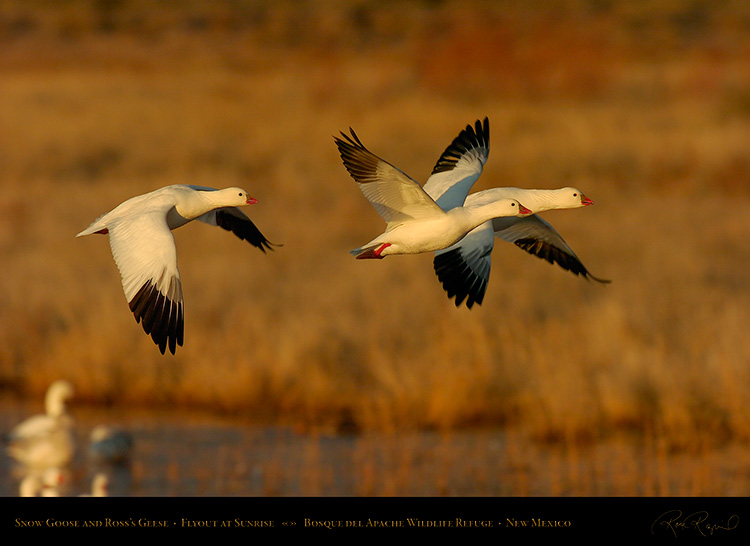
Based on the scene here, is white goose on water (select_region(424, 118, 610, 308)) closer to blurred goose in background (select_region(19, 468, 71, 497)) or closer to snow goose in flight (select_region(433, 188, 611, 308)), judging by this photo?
snow goose in flight (select_region(433, 188, 611, 308))

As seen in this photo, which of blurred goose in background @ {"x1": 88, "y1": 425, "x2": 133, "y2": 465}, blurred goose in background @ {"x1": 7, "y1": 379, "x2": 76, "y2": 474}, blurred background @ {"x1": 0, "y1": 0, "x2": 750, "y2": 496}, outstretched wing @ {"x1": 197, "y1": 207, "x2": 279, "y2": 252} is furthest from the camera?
blurred background @ {"x1": 0, "y1": 0, "x2": 750, "y2": 496}

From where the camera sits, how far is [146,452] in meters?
12.1

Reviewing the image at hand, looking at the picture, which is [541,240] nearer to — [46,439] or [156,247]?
[156,247]

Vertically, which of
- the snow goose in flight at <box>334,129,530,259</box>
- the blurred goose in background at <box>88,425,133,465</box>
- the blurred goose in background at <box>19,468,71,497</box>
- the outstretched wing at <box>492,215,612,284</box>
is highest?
the snow goose in flight at <box>334,129,530,259</box>

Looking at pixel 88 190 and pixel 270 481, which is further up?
pixel 88 190

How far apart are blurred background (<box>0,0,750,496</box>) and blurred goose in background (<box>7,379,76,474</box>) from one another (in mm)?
722

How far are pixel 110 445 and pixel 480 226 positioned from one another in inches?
351

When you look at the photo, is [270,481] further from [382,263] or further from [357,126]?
[357,126]

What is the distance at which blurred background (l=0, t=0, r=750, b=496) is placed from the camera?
37.1 ft

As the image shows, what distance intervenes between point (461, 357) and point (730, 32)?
3338 cm

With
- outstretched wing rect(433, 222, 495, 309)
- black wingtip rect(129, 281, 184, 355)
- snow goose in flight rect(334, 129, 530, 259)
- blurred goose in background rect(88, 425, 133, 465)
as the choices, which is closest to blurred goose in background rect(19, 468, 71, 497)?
blurred goose in background rect(88, 425, 133, 465)

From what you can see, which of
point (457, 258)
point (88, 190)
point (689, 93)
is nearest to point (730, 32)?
point (689, 93)

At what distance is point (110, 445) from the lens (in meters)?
11.2

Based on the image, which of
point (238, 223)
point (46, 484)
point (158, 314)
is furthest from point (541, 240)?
point (46, 484)
